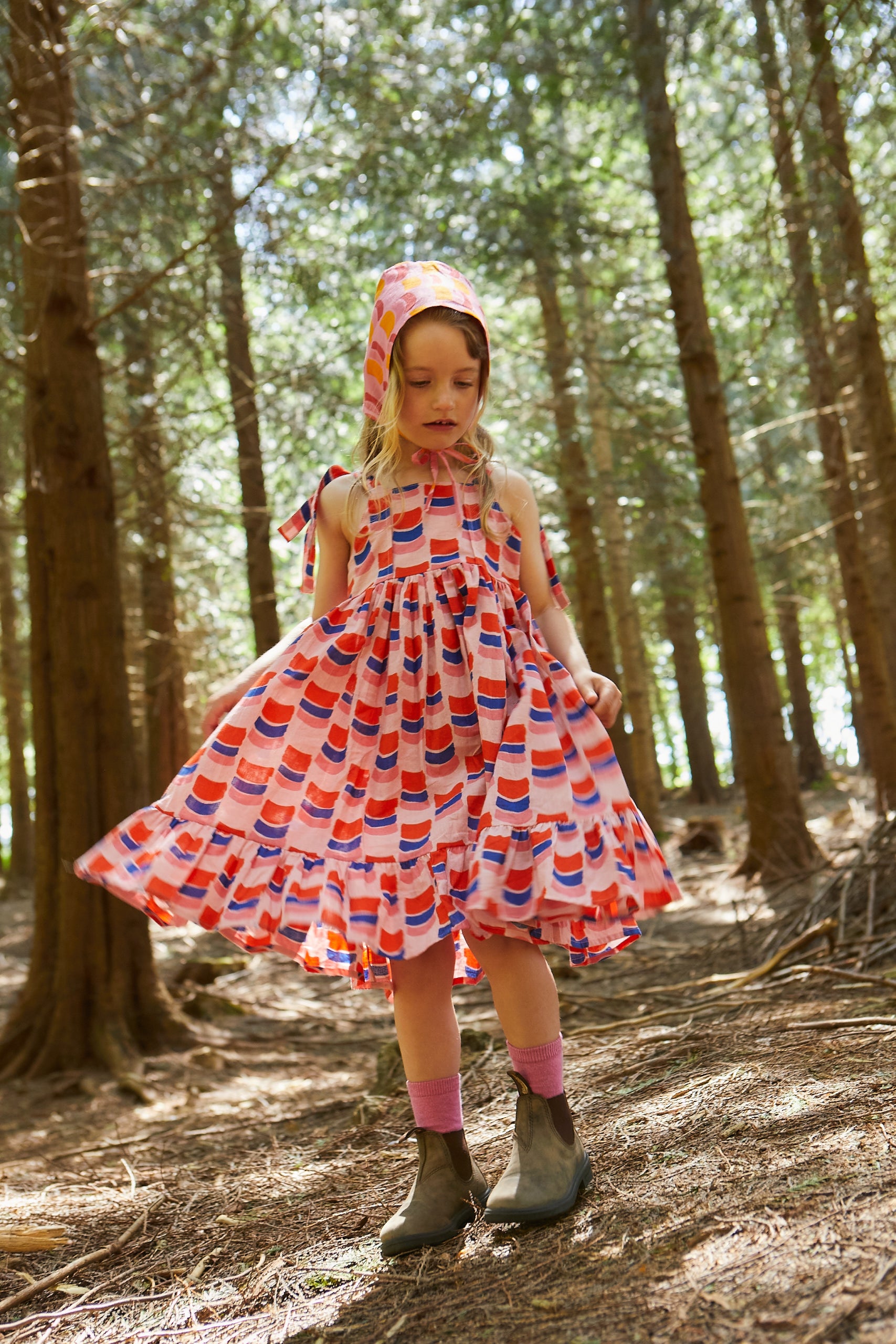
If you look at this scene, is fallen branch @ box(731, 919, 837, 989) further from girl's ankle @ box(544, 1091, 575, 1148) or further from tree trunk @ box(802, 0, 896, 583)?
tree trunk @ box(802, 0, 896, 583)

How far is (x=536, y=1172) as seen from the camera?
197cm

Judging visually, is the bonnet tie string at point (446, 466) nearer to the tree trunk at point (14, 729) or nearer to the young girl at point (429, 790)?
the young girl at point (429, 790)

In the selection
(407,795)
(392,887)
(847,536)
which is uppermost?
(847,536)

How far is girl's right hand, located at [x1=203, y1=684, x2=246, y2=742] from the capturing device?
239 centimetres

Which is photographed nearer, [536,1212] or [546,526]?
[536,1212]

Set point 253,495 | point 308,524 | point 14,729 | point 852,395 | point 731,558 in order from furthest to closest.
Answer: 1. point 14,729
2. point 852,395
3. point 253,495
4. point 731,558
5. point 308,524

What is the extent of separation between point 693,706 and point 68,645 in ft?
39.7

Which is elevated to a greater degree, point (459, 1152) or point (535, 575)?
point (535, 575)

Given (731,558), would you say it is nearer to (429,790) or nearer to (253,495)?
(253,495)

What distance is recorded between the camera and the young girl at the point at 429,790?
1.97m

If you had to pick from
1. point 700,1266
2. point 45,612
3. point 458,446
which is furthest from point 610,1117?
point 45,612

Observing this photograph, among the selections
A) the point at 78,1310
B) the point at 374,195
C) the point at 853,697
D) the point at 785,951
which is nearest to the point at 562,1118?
the point at 78,1310

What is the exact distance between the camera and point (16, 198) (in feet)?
24.5

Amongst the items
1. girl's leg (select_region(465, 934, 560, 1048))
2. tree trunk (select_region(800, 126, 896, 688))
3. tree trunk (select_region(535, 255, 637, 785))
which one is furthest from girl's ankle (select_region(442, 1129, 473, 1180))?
tree trunk (select_region(535, 255, 637, 785))
